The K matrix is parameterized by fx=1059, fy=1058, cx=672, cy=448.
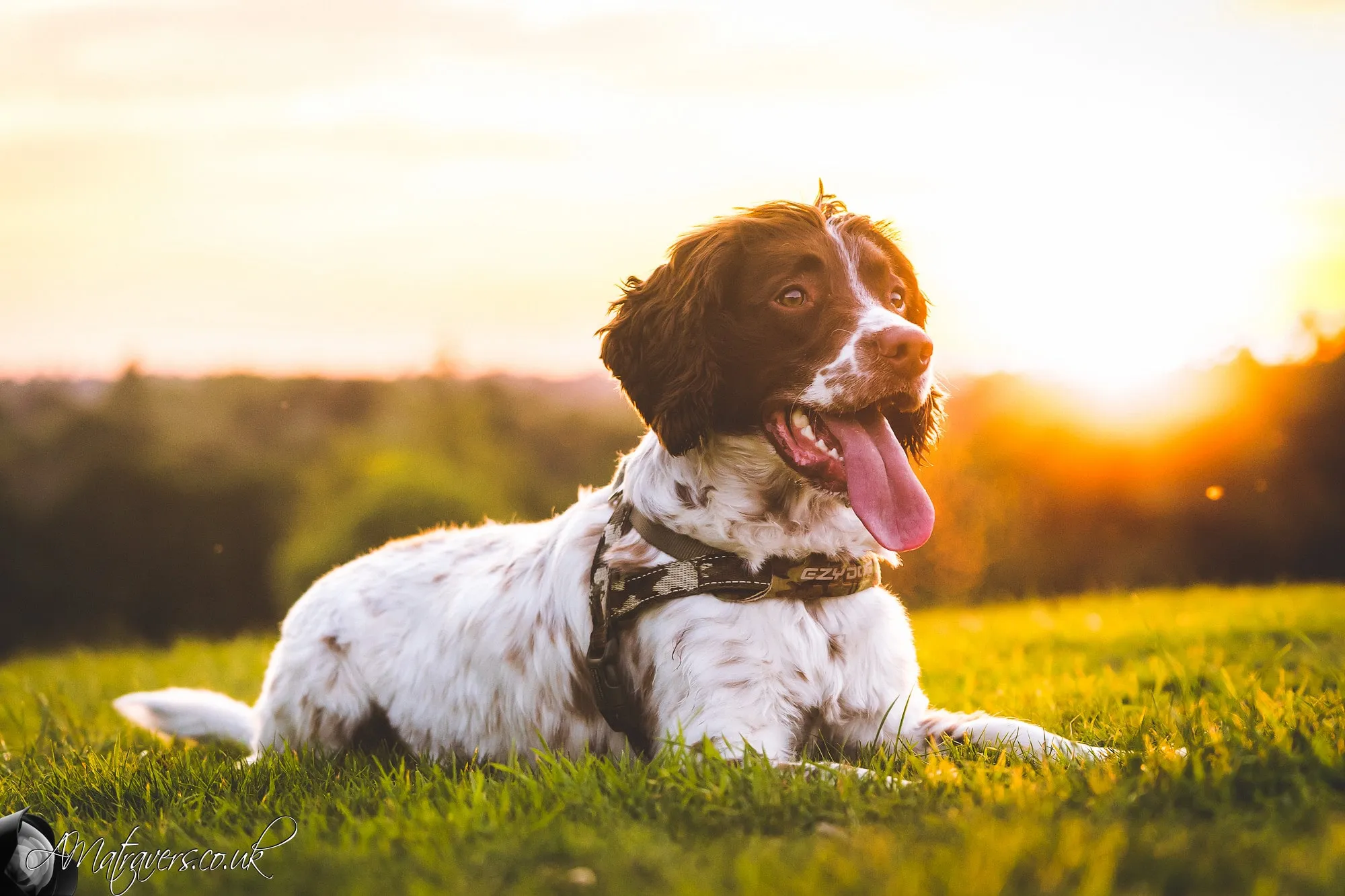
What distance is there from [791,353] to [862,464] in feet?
1.48

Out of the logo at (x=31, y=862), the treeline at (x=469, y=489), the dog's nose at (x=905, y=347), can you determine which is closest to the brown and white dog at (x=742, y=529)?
the dog's nose at (x=905, y=347)

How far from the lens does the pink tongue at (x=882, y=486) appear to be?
3.40 metres

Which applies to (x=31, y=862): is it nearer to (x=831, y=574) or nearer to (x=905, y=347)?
(x=831, y=574)

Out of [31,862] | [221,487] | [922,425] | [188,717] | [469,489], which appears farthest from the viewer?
[221,487]

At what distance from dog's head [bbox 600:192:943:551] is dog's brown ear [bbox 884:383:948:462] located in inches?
9.8

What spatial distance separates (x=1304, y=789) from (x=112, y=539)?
14.5 meters

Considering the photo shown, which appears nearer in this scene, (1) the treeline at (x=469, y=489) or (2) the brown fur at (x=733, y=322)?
(2) the brown fur at (x=733, y=322)

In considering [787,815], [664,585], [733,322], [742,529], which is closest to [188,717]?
[664,585]

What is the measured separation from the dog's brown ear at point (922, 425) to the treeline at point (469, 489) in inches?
351

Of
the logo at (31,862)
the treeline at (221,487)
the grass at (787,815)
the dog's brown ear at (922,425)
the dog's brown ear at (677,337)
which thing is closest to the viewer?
the grass at (787,815)

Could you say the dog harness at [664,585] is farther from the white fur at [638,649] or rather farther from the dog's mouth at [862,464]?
the dog's mouth at [862,464]

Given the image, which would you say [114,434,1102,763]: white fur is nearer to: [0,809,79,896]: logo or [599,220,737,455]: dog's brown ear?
[599,220,737,455]: dog's brown ear

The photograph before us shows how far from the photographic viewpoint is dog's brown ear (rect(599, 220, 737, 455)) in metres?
3.55

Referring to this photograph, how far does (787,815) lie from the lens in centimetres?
257
